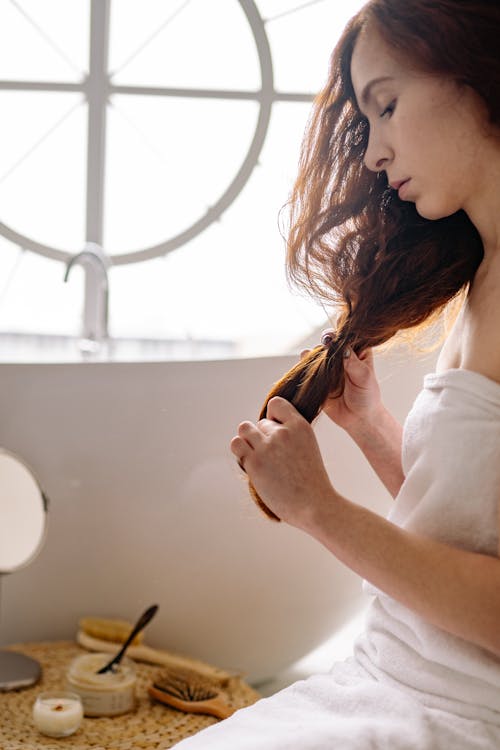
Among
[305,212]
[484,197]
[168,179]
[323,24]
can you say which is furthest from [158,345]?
[484,197]

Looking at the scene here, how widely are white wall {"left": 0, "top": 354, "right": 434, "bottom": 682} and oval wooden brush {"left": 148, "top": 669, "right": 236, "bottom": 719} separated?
0.19 metres

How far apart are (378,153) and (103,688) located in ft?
4.56

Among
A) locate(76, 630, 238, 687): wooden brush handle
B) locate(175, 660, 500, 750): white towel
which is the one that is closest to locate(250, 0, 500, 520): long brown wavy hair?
locate(175, 660, 500, 750): white towel

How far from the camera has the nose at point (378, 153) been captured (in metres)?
1.20

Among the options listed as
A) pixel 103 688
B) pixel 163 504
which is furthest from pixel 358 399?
pixel 103 688

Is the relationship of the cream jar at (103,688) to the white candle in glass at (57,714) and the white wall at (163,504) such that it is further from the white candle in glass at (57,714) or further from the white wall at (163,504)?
the white wall at (163,504)

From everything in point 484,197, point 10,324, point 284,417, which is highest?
point 10,324

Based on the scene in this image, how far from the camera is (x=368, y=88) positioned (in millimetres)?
1189

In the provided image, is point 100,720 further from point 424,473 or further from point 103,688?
point 424,473

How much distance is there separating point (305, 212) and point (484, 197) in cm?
32

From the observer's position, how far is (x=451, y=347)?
1.29 metres

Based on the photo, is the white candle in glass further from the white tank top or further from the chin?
the chin

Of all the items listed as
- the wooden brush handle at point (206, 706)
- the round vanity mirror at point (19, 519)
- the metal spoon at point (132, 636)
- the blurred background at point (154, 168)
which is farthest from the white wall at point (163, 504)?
the blurred background at point (154, 168)

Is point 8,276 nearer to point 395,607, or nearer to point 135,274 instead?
point 135,274
